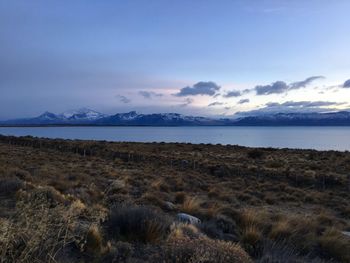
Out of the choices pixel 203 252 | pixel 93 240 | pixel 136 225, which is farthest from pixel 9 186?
pixel 203 252

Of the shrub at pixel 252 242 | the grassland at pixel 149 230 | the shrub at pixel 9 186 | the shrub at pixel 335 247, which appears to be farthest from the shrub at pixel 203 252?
the shrub at pixel 9 186

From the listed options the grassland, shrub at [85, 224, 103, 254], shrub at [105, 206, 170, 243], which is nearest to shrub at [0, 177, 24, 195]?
the grassland

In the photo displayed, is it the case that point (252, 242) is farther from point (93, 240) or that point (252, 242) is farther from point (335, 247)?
point (93, 240)

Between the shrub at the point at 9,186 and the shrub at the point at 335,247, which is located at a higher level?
the shrub at the point at 9,186

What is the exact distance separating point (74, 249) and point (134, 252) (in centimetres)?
85

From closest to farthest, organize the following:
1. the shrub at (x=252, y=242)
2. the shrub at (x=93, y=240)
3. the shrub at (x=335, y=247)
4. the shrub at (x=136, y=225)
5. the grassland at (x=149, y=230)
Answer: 1. the grassland at (x=149, y=230)
2. the shrub at (x=93, y=240)
3. the shrub at (x=136, y=225)
4. the shrub at (x=252, y=242)
5. the shrub at (x=335, y=247)

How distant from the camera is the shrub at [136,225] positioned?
241 inches

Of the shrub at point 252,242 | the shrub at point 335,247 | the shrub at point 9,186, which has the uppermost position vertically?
the shrub at point 9,186

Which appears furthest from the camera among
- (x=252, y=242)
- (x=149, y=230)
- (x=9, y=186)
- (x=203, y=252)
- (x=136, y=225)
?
(x=9, y=186)

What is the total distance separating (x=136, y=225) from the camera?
21.1 ft

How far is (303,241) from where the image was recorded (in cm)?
768

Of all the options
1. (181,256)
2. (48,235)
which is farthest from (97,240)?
(181,256)

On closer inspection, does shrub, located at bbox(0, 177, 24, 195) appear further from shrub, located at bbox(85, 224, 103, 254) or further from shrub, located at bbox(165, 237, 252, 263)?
shrub, located at bbox(165, 237, 252, 263)

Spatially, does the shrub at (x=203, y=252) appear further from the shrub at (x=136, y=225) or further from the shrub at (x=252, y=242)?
the shrub at (x=252, y=242)
